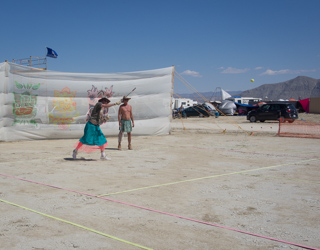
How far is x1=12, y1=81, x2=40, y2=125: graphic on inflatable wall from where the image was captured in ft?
50.5

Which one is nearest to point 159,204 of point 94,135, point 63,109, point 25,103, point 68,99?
point 94,135

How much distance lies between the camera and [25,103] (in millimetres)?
15602

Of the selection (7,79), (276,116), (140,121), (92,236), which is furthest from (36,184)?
(276,116)

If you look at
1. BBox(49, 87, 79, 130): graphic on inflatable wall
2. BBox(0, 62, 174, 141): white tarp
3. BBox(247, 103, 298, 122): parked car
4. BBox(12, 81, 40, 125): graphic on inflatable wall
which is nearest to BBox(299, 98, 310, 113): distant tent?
BBox(247, 103, 298, 122): parked car

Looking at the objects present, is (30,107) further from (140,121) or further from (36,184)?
(36,184)

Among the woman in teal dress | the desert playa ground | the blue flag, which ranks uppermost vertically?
the blue flag

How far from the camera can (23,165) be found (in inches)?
360

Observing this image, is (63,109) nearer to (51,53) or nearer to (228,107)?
(51,53)

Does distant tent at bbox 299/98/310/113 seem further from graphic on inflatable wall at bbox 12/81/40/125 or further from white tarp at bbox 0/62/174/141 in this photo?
graphic on inflatable wall at bbox 12/81/40/125

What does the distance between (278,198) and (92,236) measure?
3.10 meters

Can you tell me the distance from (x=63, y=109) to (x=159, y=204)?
38.4 feet

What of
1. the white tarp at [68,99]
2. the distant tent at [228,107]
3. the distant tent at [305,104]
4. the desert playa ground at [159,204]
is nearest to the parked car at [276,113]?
the white tarp at [68,99]

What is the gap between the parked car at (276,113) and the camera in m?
28.7

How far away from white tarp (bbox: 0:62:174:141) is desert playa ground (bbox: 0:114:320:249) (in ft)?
18.8
